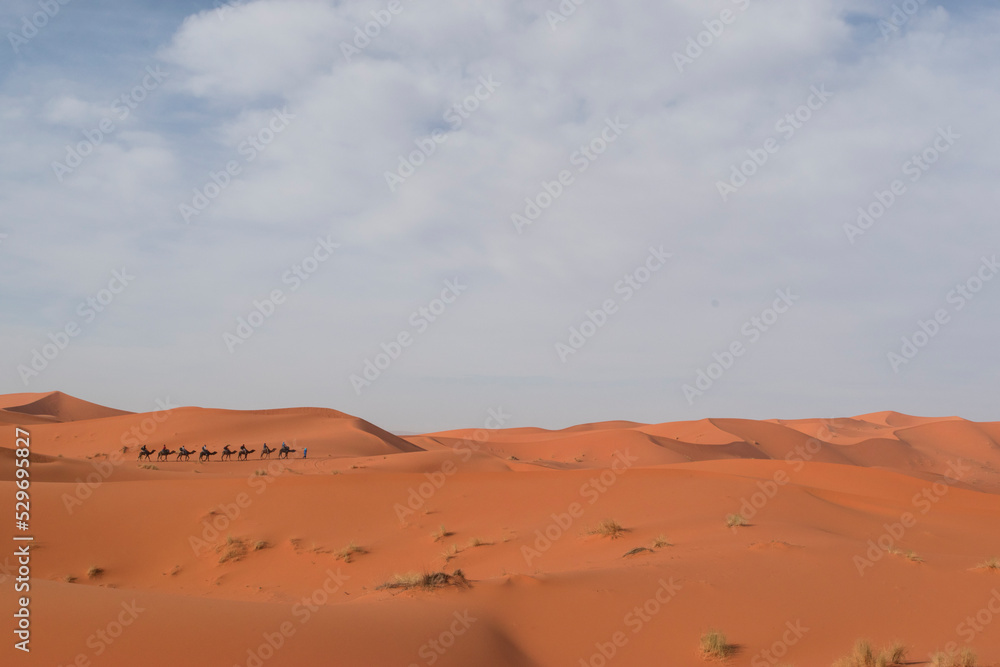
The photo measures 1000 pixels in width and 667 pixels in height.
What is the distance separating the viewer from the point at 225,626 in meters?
6.19

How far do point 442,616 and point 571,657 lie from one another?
1617 millimetres

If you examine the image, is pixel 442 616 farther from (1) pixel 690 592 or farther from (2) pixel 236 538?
(2) pixel 236 538

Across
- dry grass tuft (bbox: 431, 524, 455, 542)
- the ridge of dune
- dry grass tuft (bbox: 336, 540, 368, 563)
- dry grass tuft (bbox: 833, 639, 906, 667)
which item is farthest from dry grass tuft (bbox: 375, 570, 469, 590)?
the ridge of dune
